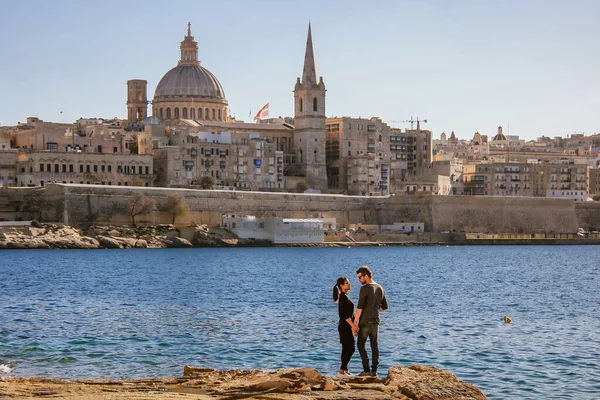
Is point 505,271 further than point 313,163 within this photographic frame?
No

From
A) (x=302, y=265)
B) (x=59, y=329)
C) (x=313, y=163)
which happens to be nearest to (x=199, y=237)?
(x=302, y=265)

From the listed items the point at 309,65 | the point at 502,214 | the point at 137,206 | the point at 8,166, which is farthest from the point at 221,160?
the point at 502,214

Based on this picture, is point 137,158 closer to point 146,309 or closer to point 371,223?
point 371,223

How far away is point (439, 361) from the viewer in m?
15.8

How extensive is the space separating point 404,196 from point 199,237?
17.3 m

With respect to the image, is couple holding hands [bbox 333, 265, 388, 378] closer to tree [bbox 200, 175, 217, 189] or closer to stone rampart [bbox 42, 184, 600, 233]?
stone rampart [bbox 42, 184, 600, 233]

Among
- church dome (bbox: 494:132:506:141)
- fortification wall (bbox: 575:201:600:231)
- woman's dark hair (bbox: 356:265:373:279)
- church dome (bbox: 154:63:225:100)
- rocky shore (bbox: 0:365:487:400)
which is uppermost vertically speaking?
church dome (bbox: 154:63:225:100)

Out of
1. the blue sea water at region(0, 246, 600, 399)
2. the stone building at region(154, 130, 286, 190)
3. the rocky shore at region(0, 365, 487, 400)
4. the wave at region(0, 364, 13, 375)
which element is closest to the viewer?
the rocky shore at region(0, 365, 487, 400)

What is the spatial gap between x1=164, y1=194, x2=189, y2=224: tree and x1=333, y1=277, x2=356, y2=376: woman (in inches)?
1922

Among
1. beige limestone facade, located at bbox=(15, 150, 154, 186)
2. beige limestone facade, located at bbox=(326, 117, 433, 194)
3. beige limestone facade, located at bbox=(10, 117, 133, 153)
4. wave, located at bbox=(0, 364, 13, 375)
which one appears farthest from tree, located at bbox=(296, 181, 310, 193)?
wave, located at bbox=(0, 364, 13, 375)

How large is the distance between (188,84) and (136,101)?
5720 millimetres

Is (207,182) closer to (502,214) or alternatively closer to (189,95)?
(189,95)

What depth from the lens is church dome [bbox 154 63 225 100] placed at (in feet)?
286

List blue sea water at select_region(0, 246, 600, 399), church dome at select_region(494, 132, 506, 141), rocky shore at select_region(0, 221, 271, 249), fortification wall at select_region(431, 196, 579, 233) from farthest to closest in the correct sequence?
church dome at select_region(494, 132, 506, 141) → fortification wall at select_region(431, 196, 579, 233) → rocky shore at select_region(0, 221, 271, 249) → blue sea water at select_region(0, 246, 600, 399)
